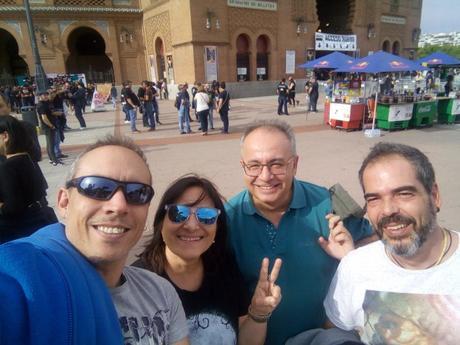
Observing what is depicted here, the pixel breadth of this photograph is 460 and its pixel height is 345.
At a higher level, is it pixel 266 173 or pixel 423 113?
pixel 266 173

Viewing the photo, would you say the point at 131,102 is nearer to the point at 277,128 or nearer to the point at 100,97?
the point at 100,97

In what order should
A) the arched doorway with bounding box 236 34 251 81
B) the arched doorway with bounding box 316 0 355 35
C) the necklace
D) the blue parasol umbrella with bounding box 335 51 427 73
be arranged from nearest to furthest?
the necklace → the blue parasol umbrella with bounding box 335 51 427 73 → the arched doorway with bounding box 236 34 251 81 → the arched doorway with bounding box 316 0 355 35

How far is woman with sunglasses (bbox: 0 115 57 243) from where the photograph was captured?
8.45 feet

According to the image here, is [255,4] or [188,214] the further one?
[255,4]

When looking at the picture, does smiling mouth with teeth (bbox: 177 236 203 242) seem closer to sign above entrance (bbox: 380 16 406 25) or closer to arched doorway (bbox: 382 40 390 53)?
sign above entrance (bbox: 380 16 406 25)

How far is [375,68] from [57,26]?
Answer: 75.3 ft

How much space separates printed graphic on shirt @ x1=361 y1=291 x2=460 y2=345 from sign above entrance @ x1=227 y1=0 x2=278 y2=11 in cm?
2235

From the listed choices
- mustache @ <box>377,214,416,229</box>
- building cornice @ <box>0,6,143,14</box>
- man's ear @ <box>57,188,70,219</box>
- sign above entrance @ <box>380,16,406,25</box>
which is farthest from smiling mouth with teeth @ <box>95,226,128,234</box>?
sign above entrance @ <box>380,16,406,25</box>

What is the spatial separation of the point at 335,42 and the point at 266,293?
28643 mm

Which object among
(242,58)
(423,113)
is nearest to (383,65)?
(423,113)

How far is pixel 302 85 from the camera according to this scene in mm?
25625

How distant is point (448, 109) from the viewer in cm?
1162

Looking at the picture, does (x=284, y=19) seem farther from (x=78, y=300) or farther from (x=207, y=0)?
(x=78, y=300)

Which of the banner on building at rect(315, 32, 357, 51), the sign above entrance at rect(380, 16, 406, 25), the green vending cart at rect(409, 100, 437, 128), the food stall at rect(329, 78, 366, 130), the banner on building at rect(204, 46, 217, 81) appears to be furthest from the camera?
the sign above entrance at rect(380, 16, 406, 25)
